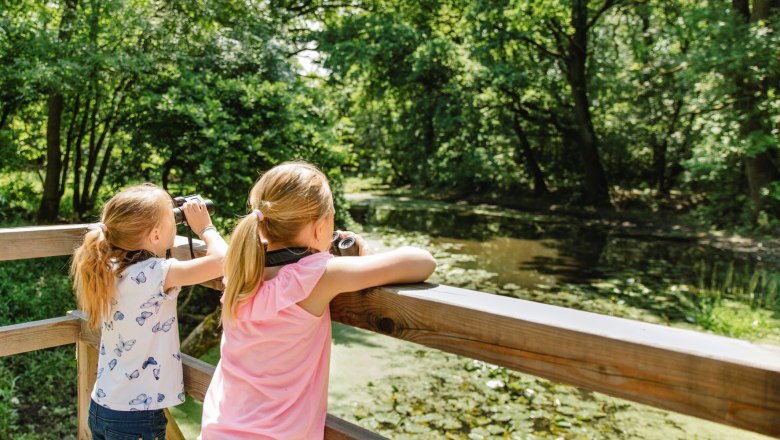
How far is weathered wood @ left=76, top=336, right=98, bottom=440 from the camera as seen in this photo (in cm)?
217

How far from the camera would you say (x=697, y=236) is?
511 inches

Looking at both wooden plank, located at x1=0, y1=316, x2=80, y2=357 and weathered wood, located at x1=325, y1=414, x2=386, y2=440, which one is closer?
weathered wood, located at x1=325, y1=414, x2=386, y2=440

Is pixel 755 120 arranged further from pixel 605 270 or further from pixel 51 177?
pixel 51 177

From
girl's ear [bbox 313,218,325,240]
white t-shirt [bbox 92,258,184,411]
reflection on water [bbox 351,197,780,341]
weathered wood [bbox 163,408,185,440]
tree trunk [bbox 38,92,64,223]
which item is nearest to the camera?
girl's ear [bbox 313,218,325,240]

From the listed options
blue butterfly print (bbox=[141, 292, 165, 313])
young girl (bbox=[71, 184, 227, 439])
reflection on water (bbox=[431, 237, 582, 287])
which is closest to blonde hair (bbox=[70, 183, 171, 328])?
young girl (bbox=[71, 184, 227, 439])

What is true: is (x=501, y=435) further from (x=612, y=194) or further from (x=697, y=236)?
(x=612, y=194)

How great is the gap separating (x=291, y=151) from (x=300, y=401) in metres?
5.27

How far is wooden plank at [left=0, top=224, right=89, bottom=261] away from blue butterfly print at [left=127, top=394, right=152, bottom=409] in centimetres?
64

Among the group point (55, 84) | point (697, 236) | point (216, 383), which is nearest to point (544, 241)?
point (697, 236)

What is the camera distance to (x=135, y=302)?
5.91 ft

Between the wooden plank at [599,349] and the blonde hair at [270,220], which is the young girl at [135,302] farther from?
the wooden plank at [599,349]

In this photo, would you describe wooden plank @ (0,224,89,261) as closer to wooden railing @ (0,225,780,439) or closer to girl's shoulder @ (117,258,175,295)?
girl's shoulder @ (117,258,175,295)

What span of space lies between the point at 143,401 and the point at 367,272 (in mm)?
945

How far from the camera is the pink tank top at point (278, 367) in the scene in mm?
1397
